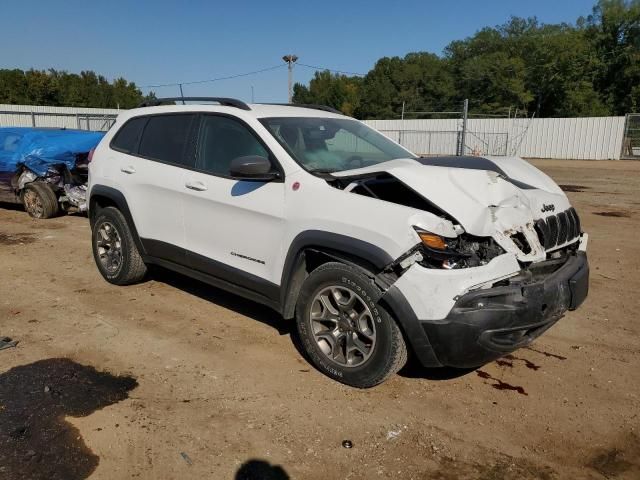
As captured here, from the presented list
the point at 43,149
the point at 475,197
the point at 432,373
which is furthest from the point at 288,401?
the point at 43,149

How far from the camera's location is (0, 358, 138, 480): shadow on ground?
2752 millimetres

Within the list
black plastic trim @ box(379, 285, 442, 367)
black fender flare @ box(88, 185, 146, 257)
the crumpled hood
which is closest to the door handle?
black fender flare @ box(88, 185, 146, 257)

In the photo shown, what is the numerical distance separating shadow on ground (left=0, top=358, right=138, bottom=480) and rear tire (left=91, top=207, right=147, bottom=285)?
1.54m

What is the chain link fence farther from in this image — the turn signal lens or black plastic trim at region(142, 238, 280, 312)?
the turn signal lens

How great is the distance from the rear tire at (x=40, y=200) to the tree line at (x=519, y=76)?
35.1 m

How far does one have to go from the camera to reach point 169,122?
4934 millimetres

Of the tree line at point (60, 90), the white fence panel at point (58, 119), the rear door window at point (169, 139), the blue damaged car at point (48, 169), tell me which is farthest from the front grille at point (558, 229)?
the tree line at point (60, 90)

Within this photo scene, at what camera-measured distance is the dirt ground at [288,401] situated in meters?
2.83

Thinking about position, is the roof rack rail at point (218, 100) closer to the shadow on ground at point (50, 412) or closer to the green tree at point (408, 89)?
the shadow on ground at point (50, 412)

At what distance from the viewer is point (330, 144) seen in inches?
171

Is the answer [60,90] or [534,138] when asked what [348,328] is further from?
[60,90]

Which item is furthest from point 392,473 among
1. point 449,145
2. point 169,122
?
point 449,145

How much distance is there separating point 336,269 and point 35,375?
2205mm

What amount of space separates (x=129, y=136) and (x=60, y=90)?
75.3 m
